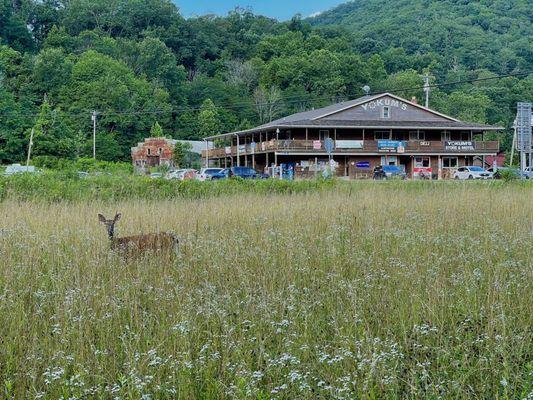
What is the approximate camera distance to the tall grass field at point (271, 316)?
329 centimetres

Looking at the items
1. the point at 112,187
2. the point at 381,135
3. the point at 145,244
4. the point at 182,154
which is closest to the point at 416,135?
the point at 381,135

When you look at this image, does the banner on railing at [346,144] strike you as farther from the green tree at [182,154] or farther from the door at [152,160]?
the door at [152,160]

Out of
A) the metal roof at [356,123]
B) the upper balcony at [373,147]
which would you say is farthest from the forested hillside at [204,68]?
the metal roof at [356,123]

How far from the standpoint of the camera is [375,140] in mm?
42938

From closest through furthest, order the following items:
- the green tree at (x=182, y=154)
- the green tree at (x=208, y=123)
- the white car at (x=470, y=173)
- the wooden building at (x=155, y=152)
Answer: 1. the white car at (x=470, y=173)
2. the green tree at (x=182, y=154)
3. the wooden building at (x=155, y=152)
4. the green tree at (x=208, y=123)

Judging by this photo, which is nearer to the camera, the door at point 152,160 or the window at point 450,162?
the window at point 450,162

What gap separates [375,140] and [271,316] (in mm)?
39929

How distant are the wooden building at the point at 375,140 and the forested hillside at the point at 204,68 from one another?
1636 centimetres

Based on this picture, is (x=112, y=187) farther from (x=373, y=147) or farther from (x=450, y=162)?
(x=450, y=162)

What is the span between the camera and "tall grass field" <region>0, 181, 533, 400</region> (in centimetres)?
329

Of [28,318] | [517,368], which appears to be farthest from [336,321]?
[28,318]

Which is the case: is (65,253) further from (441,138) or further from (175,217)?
(441,138)

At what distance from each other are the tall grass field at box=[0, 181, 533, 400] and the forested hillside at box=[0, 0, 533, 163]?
36592 millimetres

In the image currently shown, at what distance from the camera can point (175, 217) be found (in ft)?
32.9
